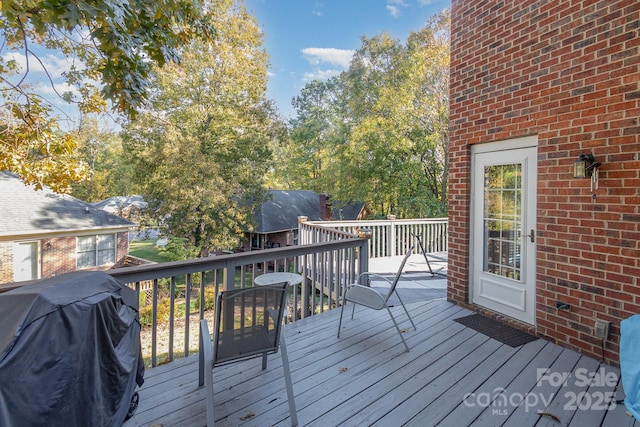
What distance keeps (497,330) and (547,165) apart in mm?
1846

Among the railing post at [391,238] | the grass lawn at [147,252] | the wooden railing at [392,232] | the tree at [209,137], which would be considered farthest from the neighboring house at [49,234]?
the railing post at [391,238]

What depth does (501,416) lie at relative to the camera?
2.12 meters

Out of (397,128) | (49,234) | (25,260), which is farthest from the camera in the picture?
(397,128)

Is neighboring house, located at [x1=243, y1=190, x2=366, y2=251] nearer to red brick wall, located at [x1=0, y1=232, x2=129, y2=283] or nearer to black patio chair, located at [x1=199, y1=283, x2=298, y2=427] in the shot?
red brick wall, located at [x1=0, y1=232, x2=129, y2=283]

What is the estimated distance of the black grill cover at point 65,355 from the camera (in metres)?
1.30

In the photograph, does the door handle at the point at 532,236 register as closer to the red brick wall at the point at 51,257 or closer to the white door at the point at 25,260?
the red brick wall at the point at 51,257

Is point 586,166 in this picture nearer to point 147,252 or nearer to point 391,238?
point 391,238

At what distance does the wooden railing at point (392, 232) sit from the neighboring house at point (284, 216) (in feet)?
29.5

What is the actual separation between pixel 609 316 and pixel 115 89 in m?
5.21

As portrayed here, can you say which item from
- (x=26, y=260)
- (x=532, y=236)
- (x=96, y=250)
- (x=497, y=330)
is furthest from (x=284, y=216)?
(x=532, y=236)

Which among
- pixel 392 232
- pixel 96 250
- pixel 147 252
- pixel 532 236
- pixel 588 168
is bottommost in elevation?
pixel 147 252

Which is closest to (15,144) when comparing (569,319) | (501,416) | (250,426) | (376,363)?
(250,426)

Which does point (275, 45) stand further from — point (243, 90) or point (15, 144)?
point (15, 144)

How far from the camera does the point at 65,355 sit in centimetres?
145
